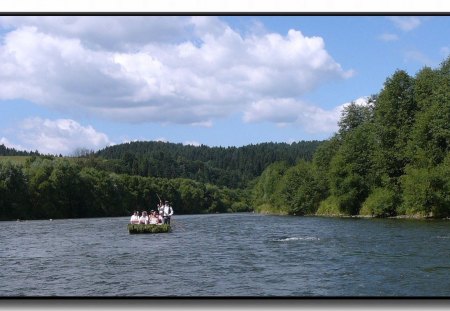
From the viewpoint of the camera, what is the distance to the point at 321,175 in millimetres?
61562

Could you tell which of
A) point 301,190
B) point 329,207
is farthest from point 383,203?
point 301,190

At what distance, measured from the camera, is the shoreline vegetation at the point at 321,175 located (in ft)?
123

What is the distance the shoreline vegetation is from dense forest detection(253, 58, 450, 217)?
0.08 meters

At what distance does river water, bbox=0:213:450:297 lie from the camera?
13523 millimetres

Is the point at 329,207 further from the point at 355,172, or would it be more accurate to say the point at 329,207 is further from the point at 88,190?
the point at 88,190

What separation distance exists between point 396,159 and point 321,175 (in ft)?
45.6

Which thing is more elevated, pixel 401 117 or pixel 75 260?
pixel 401 117

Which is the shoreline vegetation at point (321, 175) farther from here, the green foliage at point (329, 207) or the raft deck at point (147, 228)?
the raft deck at point (147, 228)

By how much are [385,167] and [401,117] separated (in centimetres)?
421

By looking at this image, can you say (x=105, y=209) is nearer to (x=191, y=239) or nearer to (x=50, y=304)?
(x=191, y=239)

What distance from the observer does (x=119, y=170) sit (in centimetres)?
3591

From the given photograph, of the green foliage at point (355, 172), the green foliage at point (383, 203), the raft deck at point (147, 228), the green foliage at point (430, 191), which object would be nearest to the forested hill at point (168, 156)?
the raft deck at point (147, 228)

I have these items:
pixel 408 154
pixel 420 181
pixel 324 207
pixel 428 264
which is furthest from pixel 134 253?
pixel 324 207

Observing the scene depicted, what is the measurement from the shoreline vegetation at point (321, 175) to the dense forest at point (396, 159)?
81mm
